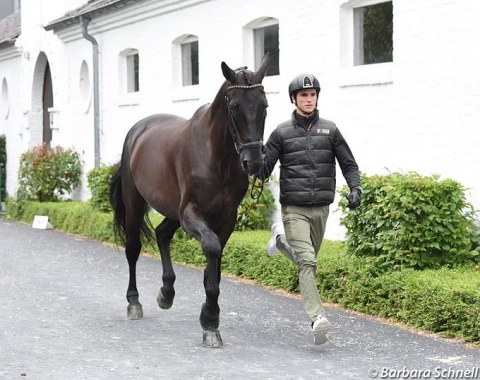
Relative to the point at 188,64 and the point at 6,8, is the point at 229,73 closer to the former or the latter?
the point at 188,64

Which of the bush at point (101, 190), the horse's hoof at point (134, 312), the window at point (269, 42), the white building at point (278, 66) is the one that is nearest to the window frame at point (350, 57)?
the white building at point (278, 66)

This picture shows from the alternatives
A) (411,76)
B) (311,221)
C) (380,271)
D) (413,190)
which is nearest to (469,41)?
(411,76)

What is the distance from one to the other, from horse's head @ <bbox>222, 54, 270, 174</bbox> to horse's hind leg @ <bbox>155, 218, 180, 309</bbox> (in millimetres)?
1816

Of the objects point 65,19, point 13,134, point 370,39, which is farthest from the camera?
point 13,134

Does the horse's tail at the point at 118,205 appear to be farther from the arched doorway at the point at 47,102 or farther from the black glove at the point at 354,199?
the arched doorway at the point at 47,102

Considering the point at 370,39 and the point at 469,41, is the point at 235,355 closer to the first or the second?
the point at 469,41

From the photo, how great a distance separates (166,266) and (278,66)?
216 inches

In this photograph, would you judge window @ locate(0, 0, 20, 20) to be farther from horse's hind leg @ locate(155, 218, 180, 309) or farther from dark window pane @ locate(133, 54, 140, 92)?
horse's hind leg @ locate(155, 218, 180, 309)

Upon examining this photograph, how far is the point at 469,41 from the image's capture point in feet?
28.7

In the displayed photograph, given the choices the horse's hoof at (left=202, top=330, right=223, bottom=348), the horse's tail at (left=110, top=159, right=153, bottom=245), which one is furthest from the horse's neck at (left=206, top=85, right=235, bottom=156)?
the horse's tail at (left=110, top=159, right=153, bottom=245)

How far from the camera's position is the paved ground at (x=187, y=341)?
5.84 metres

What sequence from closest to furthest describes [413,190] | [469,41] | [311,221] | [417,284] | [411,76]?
1. [311,221]
2. [417,284]
3. [413,190]
4. [469,41]
5. [411,76]

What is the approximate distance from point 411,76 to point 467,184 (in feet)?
4.84

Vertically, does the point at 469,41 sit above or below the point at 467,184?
above
